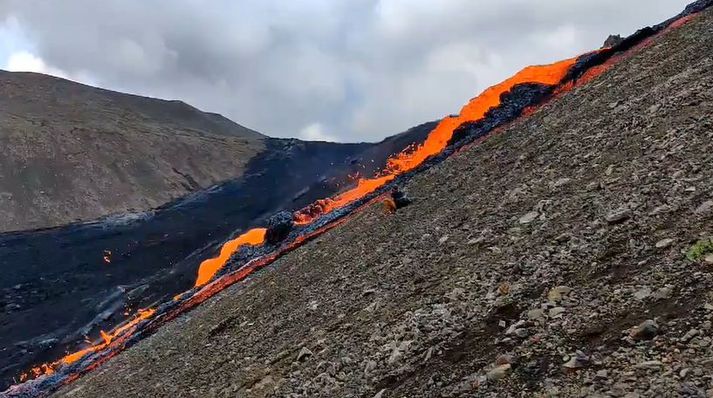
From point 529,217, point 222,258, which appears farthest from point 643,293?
point 222,258

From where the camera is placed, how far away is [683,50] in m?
20.0

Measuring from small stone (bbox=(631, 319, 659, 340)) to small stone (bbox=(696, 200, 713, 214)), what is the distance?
2984 mm

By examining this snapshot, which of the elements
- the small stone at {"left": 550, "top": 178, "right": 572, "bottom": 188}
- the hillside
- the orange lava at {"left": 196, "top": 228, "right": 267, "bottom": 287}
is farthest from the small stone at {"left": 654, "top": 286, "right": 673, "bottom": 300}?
the hillside

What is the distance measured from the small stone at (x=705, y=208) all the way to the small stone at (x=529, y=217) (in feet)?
13.1

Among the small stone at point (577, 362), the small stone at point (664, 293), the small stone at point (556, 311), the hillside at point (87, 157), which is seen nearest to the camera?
the small stone at point (577, 362)

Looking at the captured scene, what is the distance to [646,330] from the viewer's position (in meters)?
7.75

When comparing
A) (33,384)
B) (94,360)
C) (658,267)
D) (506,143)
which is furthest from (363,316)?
(33,384)

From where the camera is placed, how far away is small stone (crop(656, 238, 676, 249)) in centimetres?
950

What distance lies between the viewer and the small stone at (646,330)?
7.67m

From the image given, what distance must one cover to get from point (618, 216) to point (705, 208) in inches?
63.1

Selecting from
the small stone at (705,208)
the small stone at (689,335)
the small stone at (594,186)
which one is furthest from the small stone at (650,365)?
the small stone at (594,186)

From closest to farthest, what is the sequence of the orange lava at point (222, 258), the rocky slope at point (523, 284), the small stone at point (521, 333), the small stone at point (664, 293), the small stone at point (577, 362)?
the small stone at point (577, 362), the rocky slope at point (523, 284), the small stone at point (664, 293), the small stone at point (521, 333), the orange lava at point (222, 258)

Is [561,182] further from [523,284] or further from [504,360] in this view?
[504,360]

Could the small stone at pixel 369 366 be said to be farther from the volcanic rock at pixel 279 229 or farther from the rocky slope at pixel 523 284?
the volcanic rock at pixel 279 229
